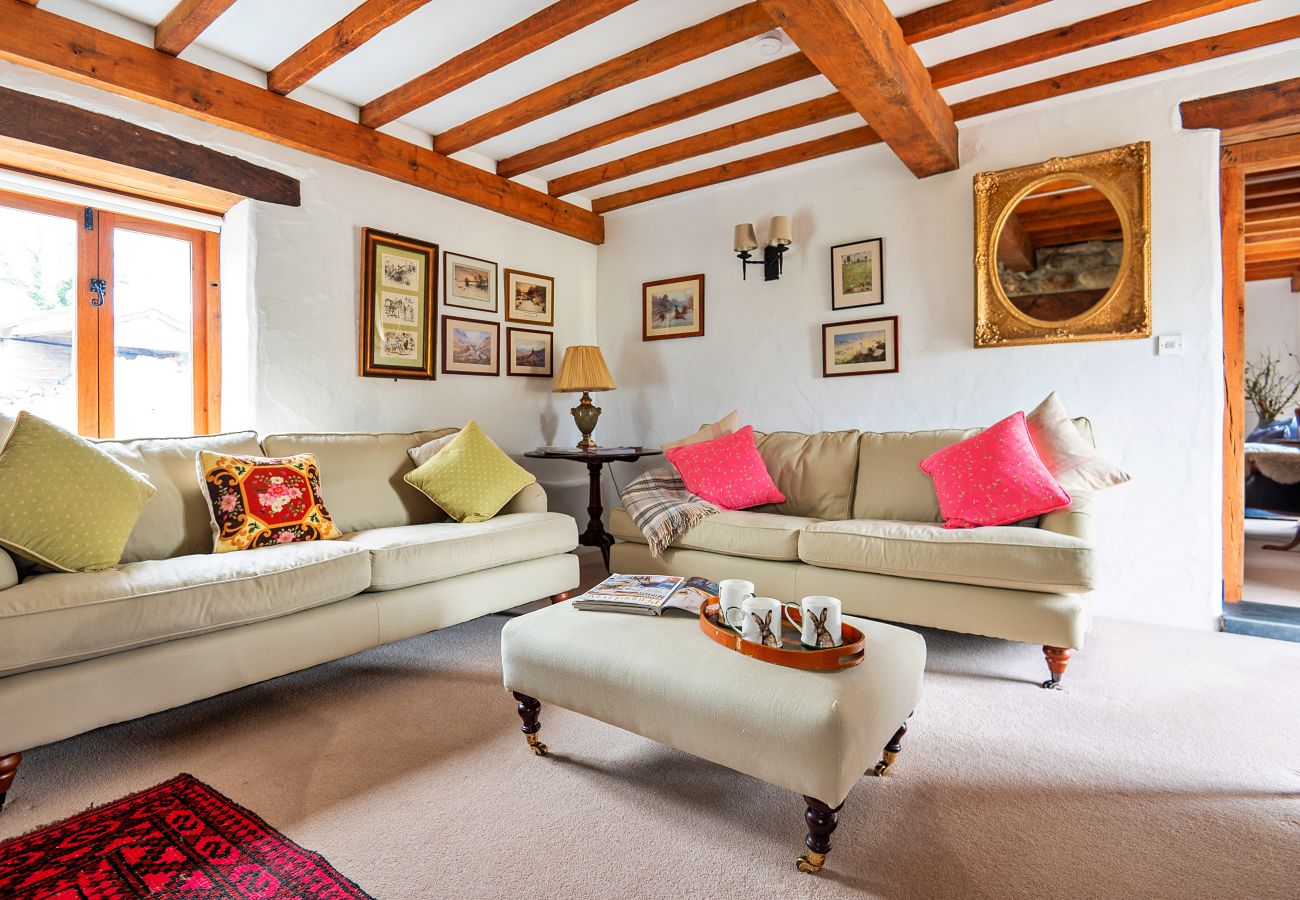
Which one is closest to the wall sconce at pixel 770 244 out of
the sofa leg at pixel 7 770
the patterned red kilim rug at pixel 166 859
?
the patterned red kilim rug at pixel 166 859

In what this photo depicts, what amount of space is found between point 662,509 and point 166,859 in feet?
6.99

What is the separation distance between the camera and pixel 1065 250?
3.30 metres

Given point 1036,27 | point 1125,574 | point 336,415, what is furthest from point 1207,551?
point 336,415

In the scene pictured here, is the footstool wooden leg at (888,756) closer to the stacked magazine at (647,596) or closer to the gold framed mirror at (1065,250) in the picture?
the stacked magazine at (647,596)

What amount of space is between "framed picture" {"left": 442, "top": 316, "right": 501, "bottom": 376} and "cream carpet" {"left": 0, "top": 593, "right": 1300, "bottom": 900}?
2.10 m

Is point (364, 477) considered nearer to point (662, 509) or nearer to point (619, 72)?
point (662, 509)

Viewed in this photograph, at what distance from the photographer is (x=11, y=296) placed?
2.82 meters

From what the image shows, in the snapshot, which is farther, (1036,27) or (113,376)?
(113,376)

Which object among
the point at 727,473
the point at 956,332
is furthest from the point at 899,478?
the point at 956,332

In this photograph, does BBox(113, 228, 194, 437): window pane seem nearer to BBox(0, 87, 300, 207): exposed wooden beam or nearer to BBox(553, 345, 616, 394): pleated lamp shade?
BBox(0, 87, 300, 207): exposed wooden beam

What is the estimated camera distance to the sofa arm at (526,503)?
3228 millimetres

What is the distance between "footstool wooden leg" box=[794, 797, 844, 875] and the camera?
1358 mm

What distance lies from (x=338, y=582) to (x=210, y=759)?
60 cm

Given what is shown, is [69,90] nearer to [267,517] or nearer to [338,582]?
[267,517]
